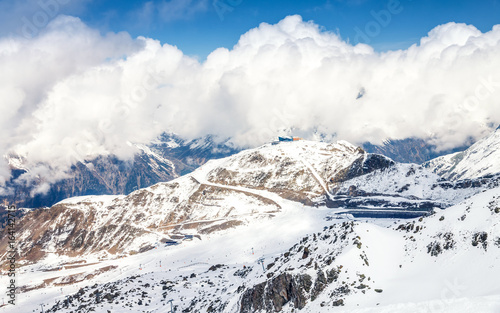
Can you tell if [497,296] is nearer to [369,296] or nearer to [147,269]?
[369,296]

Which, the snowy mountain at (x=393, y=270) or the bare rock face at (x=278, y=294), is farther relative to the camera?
the bare rock face at (x=278, y=294)

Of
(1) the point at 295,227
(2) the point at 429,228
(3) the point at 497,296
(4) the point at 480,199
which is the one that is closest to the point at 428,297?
(3) the point at 497,296

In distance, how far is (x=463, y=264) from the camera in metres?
34.9

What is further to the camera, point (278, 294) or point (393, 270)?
point (278, 294)

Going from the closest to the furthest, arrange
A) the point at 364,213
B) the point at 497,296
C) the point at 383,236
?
1. the point at 497,296
2. the point at 383,236
3. the point at 364,213

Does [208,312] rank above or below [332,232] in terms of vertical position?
below

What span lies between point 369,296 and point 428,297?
21.0 ft

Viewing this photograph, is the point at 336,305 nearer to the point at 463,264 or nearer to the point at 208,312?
the point at 463,264

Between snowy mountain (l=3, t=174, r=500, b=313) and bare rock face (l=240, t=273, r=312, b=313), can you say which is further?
bare rock face (l=240, t=273, r=312, b=313)

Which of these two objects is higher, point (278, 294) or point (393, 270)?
point (393, 270)

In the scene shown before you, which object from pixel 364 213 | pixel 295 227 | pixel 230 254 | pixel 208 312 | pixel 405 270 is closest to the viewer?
pixel 405 270

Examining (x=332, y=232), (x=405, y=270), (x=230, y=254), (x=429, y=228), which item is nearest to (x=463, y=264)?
(x=405, y=270)

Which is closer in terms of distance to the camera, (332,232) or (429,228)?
(429,228)

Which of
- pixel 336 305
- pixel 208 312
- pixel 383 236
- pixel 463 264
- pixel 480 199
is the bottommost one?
pixel 208 312
